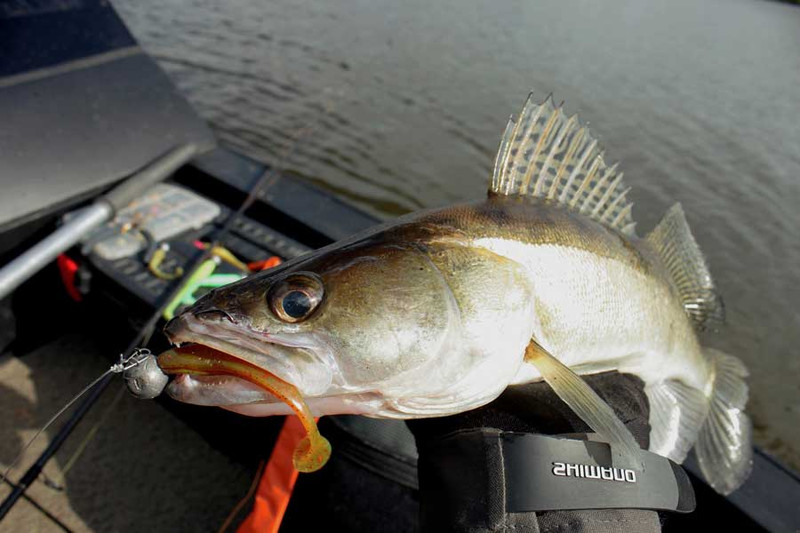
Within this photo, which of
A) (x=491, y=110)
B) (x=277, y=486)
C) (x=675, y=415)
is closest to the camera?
(x=277, y=486)

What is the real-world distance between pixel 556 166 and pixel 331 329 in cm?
109

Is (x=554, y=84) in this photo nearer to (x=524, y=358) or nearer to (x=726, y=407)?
(x=726, y=407)

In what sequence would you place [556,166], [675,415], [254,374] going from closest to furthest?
[254,374]
[556,166]
[675,415]

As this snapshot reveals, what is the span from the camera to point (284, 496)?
7.38 feet

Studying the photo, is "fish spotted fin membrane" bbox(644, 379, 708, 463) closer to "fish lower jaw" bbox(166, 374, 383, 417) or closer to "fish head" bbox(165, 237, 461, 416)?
"fish head" bbox(165, 237, 461, 416)

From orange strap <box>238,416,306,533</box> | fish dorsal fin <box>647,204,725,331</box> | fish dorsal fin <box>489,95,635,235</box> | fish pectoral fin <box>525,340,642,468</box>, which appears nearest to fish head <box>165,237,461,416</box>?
fish pectoral fin <box>525,340,642,468</box>

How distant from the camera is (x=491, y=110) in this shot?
31.3 feet

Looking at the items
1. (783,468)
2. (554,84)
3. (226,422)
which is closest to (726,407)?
(783,468)

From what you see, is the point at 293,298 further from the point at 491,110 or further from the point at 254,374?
the point at 491,110

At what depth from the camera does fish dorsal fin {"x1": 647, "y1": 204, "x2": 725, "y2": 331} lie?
2443mm

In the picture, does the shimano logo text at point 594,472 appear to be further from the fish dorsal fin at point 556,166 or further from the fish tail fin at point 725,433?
the fish tail fin at point 725,433

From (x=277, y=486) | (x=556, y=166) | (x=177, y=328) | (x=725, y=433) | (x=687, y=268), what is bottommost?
(x=277, y=486)

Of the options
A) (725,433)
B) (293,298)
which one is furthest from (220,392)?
(725,433)

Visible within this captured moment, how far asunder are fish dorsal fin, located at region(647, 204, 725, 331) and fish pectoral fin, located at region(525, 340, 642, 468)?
1.05 metres
